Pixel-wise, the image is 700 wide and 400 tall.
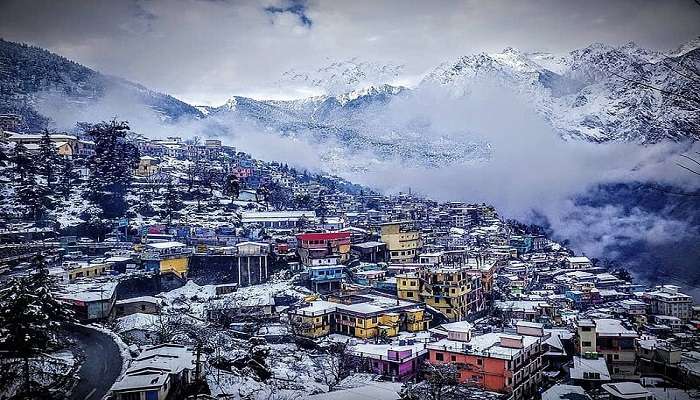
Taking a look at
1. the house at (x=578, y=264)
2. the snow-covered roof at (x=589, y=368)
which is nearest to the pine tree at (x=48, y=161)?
the snow-covered roof at (x=589, y=368)

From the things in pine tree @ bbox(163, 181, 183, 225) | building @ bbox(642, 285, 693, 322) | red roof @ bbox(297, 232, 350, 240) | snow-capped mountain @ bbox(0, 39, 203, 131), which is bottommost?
building @ bbox(642, 285, 693, 322)

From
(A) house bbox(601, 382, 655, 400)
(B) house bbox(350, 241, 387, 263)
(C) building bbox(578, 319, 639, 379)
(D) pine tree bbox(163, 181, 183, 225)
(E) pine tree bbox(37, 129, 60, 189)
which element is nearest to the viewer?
(A) house bbox(601, 382, 655, 400)

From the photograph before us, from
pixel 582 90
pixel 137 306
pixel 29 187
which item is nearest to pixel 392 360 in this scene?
pixel 137 306

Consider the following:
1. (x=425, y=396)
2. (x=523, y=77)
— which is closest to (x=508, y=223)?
(x=425, y=396)

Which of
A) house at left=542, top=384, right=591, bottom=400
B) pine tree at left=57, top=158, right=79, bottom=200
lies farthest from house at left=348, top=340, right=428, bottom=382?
pine tree at left=57, top=158, right=79, bottom=200

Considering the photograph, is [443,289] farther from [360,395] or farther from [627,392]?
[360,395]

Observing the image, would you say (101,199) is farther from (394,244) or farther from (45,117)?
(45,117)

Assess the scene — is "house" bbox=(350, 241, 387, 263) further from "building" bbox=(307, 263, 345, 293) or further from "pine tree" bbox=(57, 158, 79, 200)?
"pine tree" bbox=(57, 158, 79, 200)
